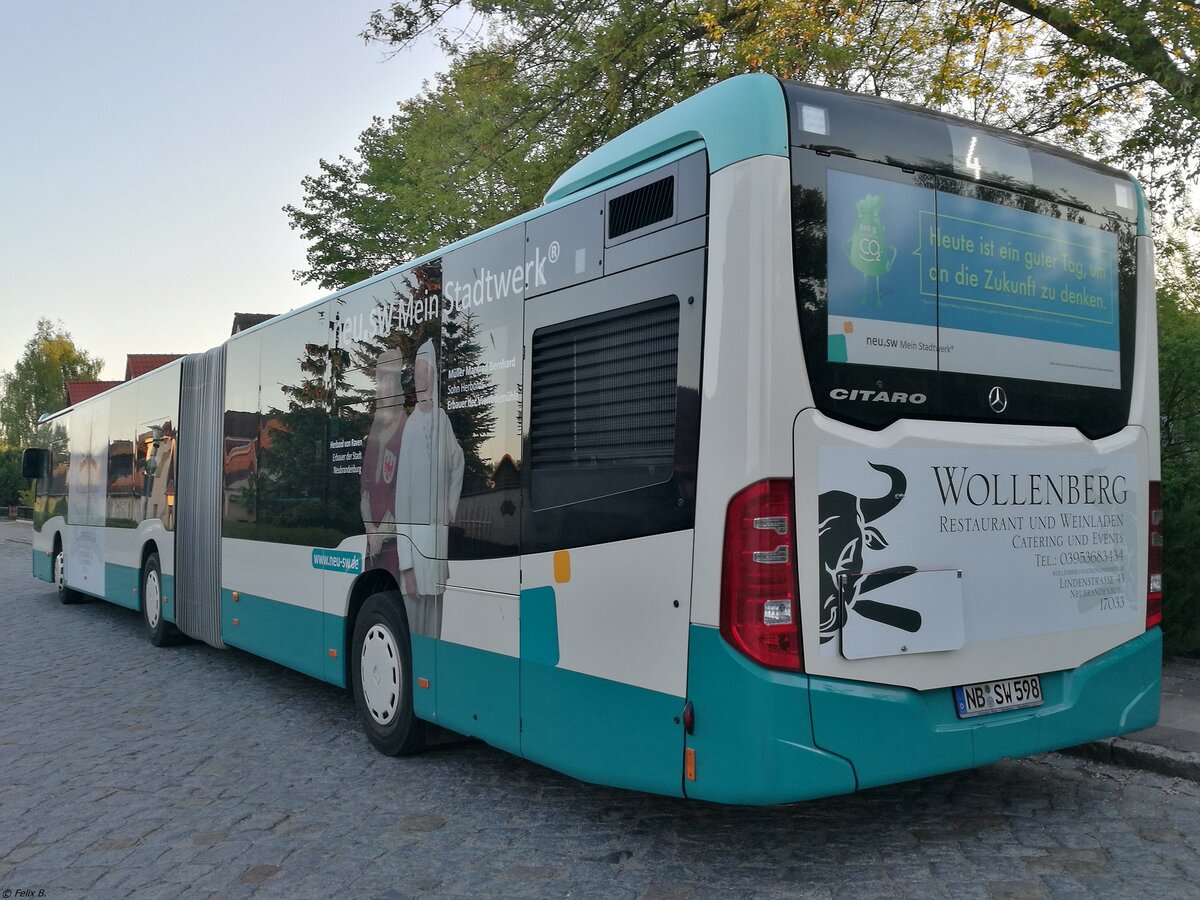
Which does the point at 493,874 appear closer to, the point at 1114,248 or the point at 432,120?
the point at 1114,248

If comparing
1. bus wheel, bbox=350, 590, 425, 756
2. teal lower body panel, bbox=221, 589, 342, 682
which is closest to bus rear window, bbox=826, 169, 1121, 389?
bus wheel, bbox=350, 590, 425, 756

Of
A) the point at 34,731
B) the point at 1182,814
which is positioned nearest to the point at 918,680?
the point at 1182,814

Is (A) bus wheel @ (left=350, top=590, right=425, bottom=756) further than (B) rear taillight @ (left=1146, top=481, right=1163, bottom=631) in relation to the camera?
Yes

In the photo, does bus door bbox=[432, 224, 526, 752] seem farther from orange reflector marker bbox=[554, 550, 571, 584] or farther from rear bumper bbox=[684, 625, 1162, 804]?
rear bumper bbox=[684, 625, 1162, 804]

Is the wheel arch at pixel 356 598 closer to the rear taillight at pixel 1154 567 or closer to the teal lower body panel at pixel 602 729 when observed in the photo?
the teal lower body panel at pixel 602 729

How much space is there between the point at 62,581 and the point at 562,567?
44.8 ft

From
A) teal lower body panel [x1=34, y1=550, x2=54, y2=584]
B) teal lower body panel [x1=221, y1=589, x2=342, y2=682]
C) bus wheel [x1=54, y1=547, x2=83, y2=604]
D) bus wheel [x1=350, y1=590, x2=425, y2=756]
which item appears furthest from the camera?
teal lower body panel [x1=34, y1=550, x2=54, y2=584]

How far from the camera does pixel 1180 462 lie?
8.65 meters

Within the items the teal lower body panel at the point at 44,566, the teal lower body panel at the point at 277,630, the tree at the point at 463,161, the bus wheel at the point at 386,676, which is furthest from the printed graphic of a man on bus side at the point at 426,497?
the teal lower body panel at the point at 44,566

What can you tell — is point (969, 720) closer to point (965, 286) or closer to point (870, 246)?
point (965, 286)

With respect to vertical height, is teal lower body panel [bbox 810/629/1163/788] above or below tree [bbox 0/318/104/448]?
below

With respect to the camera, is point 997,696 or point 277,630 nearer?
point 997,696

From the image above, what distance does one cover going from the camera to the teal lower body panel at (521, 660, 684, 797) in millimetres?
4188

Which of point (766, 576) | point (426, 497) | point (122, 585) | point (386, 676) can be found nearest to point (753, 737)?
point (766, 576)
